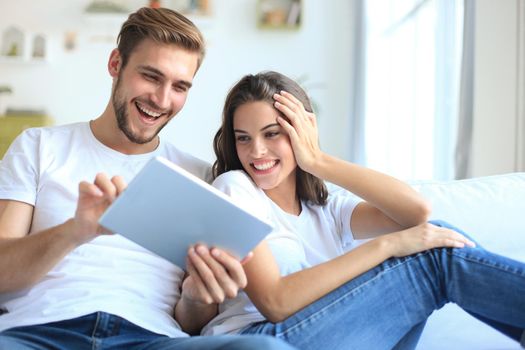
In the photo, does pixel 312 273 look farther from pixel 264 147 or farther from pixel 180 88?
pixel 180 88

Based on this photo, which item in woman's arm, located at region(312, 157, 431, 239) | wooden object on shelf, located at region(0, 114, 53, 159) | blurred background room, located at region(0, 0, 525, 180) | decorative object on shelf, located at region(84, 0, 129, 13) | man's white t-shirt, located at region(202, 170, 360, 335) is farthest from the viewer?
decorative object on shelf, located at region(84, 0, 129, 13)

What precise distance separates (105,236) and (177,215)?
42 centimetres

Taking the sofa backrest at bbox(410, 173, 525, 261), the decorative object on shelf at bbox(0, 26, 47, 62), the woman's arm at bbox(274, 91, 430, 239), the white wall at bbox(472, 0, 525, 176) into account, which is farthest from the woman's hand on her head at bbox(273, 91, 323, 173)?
the decorative object on shelf at bbox(0, 26, 47, 62)

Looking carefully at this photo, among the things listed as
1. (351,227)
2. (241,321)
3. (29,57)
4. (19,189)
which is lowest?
(241,321)

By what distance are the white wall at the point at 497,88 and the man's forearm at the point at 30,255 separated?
2.30 meters

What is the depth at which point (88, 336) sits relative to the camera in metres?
1.12

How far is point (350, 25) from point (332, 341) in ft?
14.2

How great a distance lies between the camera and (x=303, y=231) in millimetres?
1438

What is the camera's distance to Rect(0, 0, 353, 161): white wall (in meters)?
5.05

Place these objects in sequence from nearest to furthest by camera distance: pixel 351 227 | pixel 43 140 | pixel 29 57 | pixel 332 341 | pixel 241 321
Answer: pixel 332 341 → pixel 241 321 → pixel 43 140 → pixel 351 227 → pixel 29 57

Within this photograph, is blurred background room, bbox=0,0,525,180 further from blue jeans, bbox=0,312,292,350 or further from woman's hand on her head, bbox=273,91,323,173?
blue jeans, bbox=0,312,292,350

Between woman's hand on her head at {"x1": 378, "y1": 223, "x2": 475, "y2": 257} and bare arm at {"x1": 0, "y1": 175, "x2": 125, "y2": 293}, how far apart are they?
0.57 metres

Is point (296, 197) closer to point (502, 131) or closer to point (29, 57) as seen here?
point (502, 131)

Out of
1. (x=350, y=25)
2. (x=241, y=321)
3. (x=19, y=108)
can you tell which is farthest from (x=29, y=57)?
(x=241, y=321)
